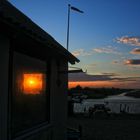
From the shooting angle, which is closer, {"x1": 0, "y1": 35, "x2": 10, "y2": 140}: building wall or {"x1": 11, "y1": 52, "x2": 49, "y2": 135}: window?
{"x1": 0, "y1": 35, "x2": 10, "y2": 140}: building wall

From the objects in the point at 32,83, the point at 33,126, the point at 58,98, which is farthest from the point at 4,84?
the point at 58,98

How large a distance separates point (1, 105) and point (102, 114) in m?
29.3

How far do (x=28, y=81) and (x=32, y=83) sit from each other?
0.33 m

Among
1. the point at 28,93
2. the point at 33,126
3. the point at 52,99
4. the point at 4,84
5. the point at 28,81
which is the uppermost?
the point at 28,81

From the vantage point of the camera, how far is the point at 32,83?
28.2 feet

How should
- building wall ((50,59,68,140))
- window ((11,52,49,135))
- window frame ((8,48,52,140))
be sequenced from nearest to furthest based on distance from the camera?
window frame ((8,48,52,140)) < window ((11,52,49,135)) < building wall ((50,59,68,140))

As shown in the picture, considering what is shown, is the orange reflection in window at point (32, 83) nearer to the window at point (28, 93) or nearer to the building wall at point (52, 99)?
the window at point (28, 93)

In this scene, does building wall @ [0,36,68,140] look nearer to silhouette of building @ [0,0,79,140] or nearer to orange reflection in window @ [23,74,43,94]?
silhouette of building @ [0,0,79,140]

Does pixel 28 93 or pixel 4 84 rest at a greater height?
pixel 4 84

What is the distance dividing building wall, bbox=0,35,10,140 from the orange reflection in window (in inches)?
42.1

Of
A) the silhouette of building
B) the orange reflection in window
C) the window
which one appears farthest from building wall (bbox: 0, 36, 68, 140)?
the orange reflection in window

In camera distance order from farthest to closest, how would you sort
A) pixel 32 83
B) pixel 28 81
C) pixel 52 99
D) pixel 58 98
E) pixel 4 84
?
pixel 58 98 < pixel 52 99 < pixel 32 83 < pixel 28 81 < pixel 4 84

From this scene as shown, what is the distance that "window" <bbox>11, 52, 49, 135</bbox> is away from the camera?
753cm

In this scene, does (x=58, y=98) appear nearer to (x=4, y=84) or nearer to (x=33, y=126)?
(x=33, y=126)
